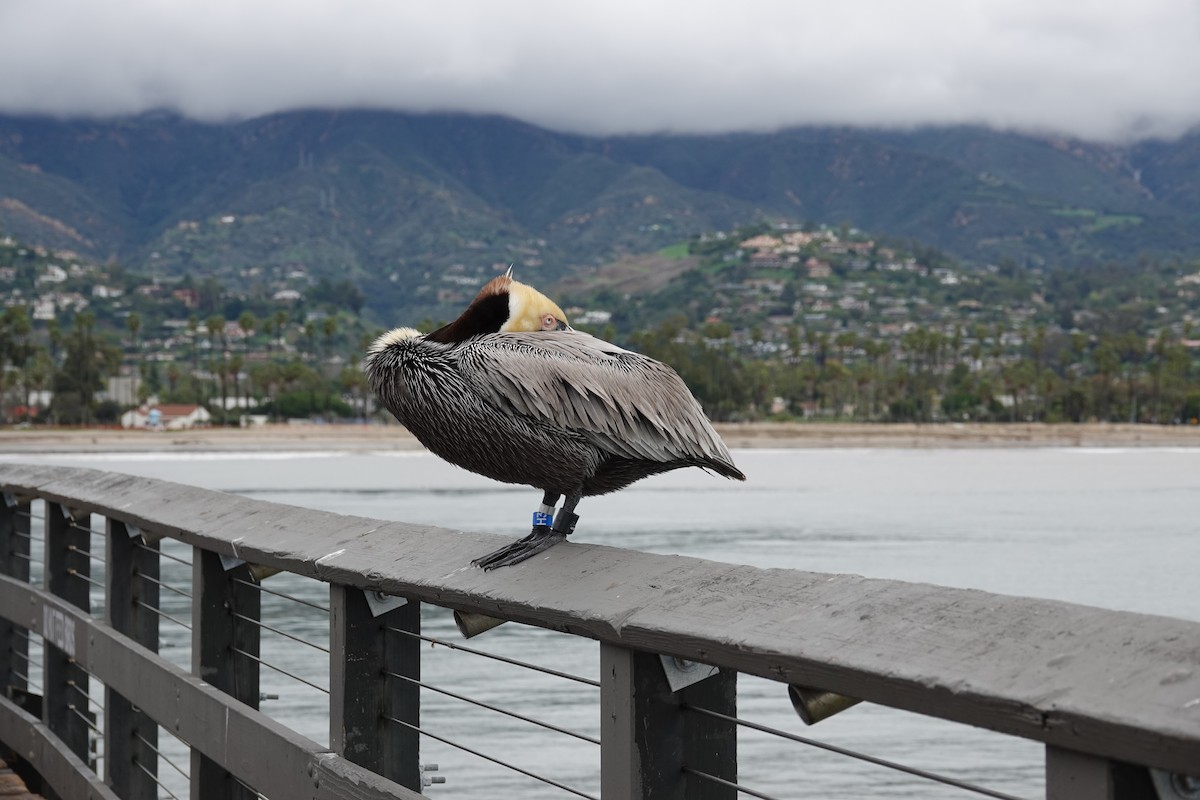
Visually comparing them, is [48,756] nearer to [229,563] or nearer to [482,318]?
[229,563]

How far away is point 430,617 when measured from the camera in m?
22.8

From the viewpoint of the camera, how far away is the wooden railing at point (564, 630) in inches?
61.2

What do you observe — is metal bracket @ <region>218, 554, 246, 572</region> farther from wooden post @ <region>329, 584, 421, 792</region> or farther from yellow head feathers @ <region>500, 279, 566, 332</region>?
yellow head feathers @ <region>500, 279, 566, 332</region>

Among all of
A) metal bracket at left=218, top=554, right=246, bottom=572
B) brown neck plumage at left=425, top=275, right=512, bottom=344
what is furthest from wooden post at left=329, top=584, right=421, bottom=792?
metal bracket at left=218, top=554, right=246, bottom=572

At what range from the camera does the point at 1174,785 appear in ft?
5.00

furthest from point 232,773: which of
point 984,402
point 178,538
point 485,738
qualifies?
point 984,402

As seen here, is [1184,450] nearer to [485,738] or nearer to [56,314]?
[485,738]

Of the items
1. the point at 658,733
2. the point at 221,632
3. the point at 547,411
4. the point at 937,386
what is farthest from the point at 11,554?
the point at 937,386

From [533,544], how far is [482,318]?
0.64 meters

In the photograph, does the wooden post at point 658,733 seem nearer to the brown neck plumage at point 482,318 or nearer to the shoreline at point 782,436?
the brown neck plumage at point 482,318

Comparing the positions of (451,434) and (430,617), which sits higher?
(451,434)

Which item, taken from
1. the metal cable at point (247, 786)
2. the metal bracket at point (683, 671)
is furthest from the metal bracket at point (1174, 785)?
the metal cable at point (247, 786)

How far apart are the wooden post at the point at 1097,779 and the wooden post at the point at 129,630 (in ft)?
10.9

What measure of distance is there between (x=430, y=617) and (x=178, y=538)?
19243 millimetres
